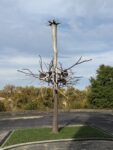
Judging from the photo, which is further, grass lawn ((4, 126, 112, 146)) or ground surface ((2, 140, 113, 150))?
grass lawn ((4, 126, 112, 146))

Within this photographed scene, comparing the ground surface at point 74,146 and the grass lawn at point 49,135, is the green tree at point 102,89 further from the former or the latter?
the ground surface at point 74,146

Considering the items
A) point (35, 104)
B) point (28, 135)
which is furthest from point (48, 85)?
point (35, 104)

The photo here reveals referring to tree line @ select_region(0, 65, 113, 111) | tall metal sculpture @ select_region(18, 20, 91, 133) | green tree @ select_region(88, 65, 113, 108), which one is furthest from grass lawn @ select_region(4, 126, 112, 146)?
green tree @ select_region(88, 65, 113, 108)

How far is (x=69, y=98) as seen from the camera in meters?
42.6

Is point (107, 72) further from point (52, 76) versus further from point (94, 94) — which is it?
point (52, 76)

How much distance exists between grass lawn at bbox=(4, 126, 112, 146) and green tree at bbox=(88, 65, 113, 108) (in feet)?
58.6

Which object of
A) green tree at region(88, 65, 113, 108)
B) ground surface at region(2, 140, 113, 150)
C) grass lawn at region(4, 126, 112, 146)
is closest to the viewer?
ground surface at region(2, 140, 113, 150)

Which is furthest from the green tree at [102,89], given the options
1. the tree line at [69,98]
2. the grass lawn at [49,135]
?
the grass lawn at [49,135]

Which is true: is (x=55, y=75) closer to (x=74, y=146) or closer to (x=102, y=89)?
(x=74, y=146)

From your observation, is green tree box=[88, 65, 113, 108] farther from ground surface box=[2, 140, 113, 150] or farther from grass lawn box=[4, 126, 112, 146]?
ground surface box=[2, 140, 113, 150]

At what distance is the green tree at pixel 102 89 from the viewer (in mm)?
41344

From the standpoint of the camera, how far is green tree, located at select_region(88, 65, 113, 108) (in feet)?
136

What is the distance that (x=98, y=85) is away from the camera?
42250 millimetres

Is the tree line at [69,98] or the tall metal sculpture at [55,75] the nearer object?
the tall metal sculpture at [55,75]
